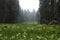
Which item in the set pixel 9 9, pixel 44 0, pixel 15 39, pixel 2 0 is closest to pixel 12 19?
pixel 9 9

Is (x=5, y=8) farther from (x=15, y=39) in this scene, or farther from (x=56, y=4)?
(x=15, y=39)

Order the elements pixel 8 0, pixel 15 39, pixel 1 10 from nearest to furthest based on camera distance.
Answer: pixel 15 39 → pixel 1 10 → pixel 8 0

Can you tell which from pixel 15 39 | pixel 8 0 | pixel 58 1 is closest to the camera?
pixel 15 39

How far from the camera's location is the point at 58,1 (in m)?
33.3

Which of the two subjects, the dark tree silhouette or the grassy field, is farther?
the dark tree silhouette

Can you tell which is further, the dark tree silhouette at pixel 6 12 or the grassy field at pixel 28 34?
the dark tree silhouette at pixel 6 12

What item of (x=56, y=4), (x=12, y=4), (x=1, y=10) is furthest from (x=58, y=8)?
(x=12, y=4)

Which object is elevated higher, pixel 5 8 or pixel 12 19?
pixel 5 8

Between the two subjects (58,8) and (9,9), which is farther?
(9,9)

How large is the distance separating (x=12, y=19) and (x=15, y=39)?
48.5 m

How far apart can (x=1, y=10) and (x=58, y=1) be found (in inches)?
881

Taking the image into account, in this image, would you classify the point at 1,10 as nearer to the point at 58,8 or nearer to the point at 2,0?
the point at 2,0

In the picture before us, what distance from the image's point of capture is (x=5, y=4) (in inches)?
2092

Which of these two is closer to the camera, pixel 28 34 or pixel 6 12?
pixel 28 34
